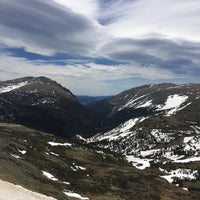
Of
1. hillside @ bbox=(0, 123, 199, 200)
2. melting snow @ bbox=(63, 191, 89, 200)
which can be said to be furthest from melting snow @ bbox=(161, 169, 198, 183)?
melting snow @ bbox=(63, 191, 89, 200)

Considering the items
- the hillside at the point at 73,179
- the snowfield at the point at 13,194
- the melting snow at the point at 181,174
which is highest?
the snowfield at the point at 13,194

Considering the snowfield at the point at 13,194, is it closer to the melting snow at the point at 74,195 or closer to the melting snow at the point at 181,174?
the melting snow at the point at 74,195

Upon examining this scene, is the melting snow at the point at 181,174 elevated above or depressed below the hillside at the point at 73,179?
below

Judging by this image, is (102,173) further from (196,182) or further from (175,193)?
(196,182)

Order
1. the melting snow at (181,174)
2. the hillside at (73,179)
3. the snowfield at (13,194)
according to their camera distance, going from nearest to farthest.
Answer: the snowfield at (13,194) < the hillside at (73,179) < the melting snow at (181,174)

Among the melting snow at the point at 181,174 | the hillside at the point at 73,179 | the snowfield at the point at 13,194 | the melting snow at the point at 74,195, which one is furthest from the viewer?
the melting snow at the point at 181,174

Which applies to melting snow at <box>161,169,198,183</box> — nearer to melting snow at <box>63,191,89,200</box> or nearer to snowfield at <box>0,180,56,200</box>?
melting snow at <box>63,191,89,200</box>

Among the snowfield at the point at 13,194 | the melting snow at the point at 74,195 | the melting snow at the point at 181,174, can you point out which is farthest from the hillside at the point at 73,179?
the snowfield at the point at 13,194

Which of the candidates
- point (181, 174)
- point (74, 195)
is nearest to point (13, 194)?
point (74, 195)

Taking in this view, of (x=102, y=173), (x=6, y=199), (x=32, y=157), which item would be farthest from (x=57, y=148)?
(x=6, y=199)

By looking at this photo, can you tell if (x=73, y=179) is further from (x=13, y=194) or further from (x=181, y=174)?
(x=181, y=174)

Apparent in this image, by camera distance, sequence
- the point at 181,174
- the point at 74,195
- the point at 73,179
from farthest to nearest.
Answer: the point at 181,174, the point at 73,179, the point at 74,195

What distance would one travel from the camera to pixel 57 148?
172 m

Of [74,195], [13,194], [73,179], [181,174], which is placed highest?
[13,194]
